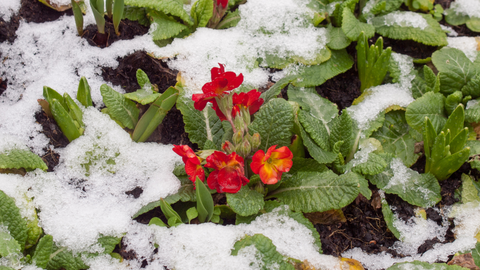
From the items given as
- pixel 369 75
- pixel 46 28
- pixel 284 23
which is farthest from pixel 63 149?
pixel 369 75

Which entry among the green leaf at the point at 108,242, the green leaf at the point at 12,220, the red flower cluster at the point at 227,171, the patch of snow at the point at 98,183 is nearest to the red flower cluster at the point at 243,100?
the red flower cluster at the point at 227,171

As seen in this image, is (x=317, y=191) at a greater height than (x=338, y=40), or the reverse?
(x=338, y=40)

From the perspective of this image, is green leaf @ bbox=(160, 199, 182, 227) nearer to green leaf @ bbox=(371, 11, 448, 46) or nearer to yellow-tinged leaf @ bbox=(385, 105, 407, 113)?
yellow-tinged leaf @ bbox=(385, 105, 407, 113)

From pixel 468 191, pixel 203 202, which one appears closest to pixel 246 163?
pixel 203 202

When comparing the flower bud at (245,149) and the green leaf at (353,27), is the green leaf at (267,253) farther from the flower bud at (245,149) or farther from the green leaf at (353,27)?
the green leaf at (353,27)

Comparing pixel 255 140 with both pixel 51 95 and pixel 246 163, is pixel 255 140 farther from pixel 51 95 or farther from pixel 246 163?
pixel 51 95
